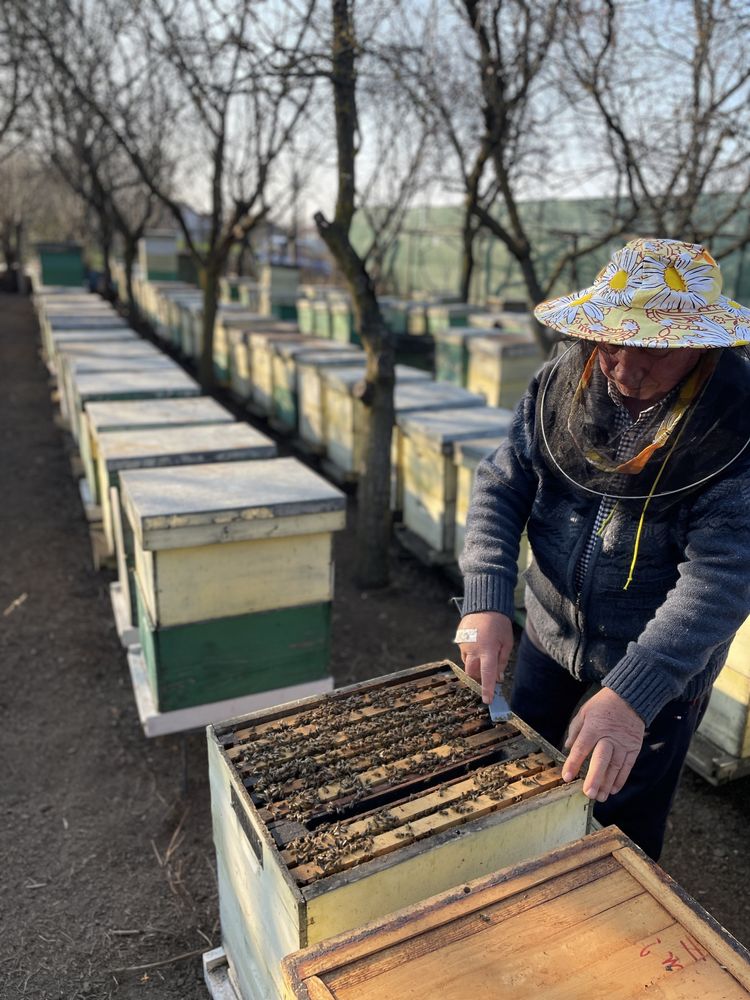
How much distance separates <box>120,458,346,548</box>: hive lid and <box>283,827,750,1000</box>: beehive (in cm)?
155

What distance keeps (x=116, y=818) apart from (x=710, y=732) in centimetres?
224

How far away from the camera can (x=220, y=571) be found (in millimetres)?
2641

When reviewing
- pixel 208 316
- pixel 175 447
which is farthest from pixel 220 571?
pixel 208 316

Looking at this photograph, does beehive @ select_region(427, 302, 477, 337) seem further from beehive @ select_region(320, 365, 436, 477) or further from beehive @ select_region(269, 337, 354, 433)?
beehive @ select_region(320, 365, 436, 477)

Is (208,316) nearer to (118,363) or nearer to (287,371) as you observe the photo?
(287,371)

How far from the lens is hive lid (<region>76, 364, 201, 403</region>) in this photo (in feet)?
13.9

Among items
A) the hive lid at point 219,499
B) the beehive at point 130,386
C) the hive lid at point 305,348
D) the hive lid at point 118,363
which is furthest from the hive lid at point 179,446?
the hive lid at point 305,348

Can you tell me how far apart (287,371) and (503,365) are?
194cm

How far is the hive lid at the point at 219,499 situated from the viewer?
2467 millimetres

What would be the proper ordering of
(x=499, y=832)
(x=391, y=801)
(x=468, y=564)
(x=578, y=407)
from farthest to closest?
(x=468, y=564) < (x=578, y=407) < (x=391, y=801) < (x=499, y=832)

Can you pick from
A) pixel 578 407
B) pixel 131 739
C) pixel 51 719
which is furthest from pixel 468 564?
pixel 51 719

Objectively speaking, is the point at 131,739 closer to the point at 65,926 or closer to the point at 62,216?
the point at 65,926

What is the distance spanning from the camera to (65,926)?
2338mm

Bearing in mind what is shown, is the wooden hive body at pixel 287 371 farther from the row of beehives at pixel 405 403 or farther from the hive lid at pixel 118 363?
the hive lid at pixel 118 363
